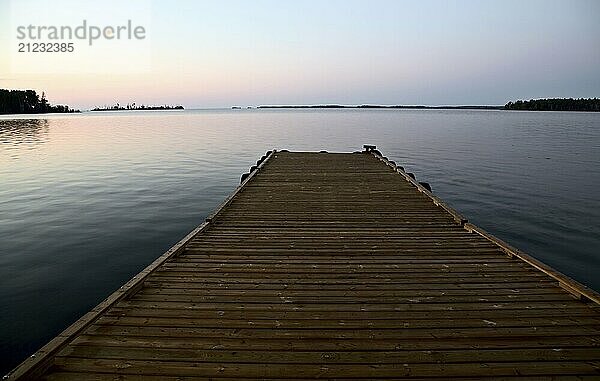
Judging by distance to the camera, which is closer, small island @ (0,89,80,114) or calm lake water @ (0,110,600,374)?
calm lake water @ (0,110,600,374)

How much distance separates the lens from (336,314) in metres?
4.84

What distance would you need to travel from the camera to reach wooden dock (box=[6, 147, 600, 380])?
3.83 m

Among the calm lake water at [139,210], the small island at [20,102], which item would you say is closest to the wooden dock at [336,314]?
the calm lake water at [139,210]

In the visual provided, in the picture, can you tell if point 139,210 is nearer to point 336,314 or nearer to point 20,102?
point 336,314

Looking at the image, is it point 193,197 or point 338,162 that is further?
point 338,162

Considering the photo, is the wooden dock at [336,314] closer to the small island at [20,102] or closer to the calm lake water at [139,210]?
the calm lake water at [139,210]

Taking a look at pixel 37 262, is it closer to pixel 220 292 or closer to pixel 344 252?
pixel 220 292

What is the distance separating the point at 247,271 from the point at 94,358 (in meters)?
2.57

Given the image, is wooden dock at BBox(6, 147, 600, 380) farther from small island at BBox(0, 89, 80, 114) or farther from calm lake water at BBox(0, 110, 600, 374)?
small island at BBox(0, 89, 80, 114)

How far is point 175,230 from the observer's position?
13.2 metres

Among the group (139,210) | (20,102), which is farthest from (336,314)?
(20,102)

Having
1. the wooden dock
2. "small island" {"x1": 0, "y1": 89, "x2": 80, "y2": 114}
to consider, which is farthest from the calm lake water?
"small island" {"x1": 0, "y1": 89, "x2": 80, "y2": 114}

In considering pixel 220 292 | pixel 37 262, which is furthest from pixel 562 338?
pixel 37 262

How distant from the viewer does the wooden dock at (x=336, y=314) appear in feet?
12.6
